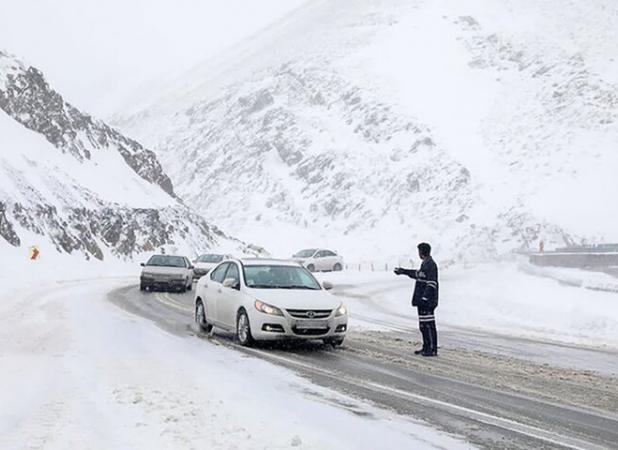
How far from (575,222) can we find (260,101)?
45273 mm

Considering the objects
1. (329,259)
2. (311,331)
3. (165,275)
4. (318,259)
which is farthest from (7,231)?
(311,331)

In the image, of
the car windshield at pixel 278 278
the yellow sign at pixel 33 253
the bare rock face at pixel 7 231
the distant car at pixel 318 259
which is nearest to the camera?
the car windshield at pixel 278 278

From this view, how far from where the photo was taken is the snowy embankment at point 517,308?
58.6 feet

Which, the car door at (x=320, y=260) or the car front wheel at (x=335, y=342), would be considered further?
the car door at (x=320, y=260)

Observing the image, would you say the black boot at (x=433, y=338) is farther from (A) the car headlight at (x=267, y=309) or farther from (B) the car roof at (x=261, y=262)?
(B) the car roof at (x=261, y=262)

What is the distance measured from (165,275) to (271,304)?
1532cm

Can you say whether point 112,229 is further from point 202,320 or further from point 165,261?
point 202,320

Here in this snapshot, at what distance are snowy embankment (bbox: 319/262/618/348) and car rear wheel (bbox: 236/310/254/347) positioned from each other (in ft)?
18.3

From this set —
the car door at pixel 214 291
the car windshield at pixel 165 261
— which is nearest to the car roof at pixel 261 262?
the car door at pixel 214 291

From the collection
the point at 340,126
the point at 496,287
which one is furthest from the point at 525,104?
the point at 496,287

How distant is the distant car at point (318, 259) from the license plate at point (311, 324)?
31708 millimetres

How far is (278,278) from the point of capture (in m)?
12.5

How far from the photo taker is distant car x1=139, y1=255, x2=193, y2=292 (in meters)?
25.7

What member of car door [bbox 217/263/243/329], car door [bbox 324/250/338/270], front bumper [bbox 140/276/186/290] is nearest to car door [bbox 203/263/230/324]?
car door [bbox 217/263/243/329]
